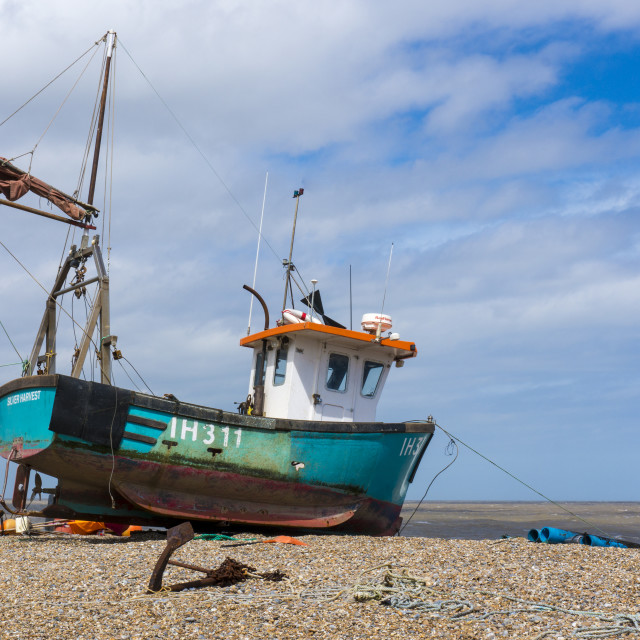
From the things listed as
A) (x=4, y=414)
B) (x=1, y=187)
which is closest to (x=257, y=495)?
(x=4, y=414)

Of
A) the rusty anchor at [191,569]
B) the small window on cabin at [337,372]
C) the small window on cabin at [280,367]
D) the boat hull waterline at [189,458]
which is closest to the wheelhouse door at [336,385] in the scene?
the small window on cabin at [337,372]

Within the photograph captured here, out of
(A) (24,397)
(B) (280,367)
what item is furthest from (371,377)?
(A) (24,397)

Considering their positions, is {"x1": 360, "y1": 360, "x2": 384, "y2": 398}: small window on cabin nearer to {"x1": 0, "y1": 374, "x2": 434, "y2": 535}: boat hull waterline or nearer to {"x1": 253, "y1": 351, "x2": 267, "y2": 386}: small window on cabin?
{"x1": 0, "y1": 374, "x2": 434, "y2": 535}: boat hull waterline

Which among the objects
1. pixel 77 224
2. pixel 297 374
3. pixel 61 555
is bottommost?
pixel 61 555

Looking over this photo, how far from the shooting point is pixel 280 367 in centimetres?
1343

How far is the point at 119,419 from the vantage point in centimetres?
1088

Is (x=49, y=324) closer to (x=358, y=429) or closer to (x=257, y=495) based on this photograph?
(x=257, y=495)

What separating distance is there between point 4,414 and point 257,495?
14.1 ft

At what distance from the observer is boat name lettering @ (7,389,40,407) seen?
10.9 meters

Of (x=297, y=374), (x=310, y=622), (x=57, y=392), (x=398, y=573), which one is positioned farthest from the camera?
(x=297, y=374)

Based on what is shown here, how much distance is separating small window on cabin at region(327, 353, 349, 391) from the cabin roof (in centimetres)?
27

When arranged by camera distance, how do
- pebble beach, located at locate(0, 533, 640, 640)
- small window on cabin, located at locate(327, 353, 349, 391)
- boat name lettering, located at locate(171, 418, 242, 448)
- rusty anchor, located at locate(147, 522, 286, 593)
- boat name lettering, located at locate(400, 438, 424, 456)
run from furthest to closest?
small window on cabin, located at locate(327, 353, 349, 391) → boat name lettering, located at locate(400, 438, 424, 456) → boat name lettering, located at locate(171, 418, 242, 448) → rusty anchor, located at locate(147, 522, 286, 593) → pebble beach, located at locate(0, 533, 640, 640)

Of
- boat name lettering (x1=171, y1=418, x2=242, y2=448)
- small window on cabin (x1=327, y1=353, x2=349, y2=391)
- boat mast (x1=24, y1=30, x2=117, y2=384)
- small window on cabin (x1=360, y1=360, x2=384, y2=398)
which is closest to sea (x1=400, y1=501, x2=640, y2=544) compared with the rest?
small window on cabin (x1=360, y1=360, x2=384, y2=398)

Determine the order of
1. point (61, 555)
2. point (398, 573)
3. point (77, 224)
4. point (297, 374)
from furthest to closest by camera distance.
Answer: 1. point (77, 224)
2. point (297, 374)
3. point (61, 555)
4. point (398, 573)
